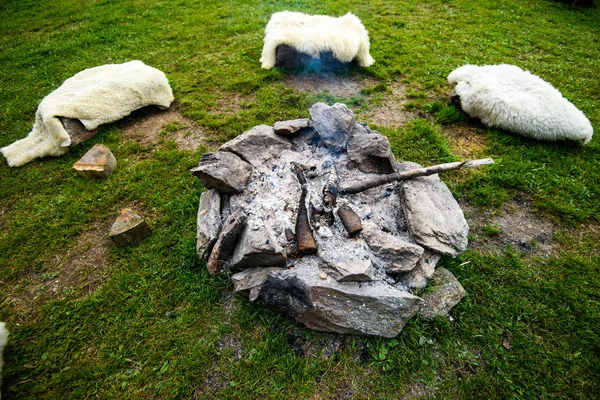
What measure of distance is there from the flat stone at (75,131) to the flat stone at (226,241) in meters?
3.45

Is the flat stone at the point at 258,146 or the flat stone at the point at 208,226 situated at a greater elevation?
the flat stone at the point at 258,146

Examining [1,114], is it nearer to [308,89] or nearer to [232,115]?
[232,115]

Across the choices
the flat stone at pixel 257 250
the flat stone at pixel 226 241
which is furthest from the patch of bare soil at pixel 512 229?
the flat stone at pixel 226 241

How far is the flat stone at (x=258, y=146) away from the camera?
358 cm

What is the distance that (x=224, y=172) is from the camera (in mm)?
3189

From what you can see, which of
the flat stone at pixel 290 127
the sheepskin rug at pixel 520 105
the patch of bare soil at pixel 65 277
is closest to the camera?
the patch of bare soil at pixel 65 277

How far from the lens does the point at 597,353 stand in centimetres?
249

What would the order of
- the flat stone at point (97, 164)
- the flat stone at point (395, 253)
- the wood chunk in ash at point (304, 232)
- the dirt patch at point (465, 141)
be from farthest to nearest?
the dirt patch at point (465, 141) → the flat stone at point (97, 164) → the wood chunk in ash at point (304, 232) → the flat stone at point (395, 253)

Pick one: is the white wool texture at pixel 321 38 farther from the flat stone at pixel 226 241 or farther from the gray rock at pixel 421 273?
the gray rock at pixel 421 273

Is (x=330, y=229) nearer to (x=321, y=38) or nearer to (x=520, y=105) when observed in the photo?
(x=520, y=105)

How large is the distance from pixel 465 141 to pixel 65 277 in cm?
568

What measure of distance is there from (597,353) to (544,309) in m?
0.45

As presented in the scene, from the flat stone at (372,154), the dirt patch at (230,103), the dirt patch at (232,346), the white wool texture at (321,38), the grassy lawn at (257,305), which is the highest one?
the white wool texture at (321,38)

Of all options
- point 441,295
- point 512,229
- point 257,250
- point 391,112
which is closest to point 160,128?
point 257,250
